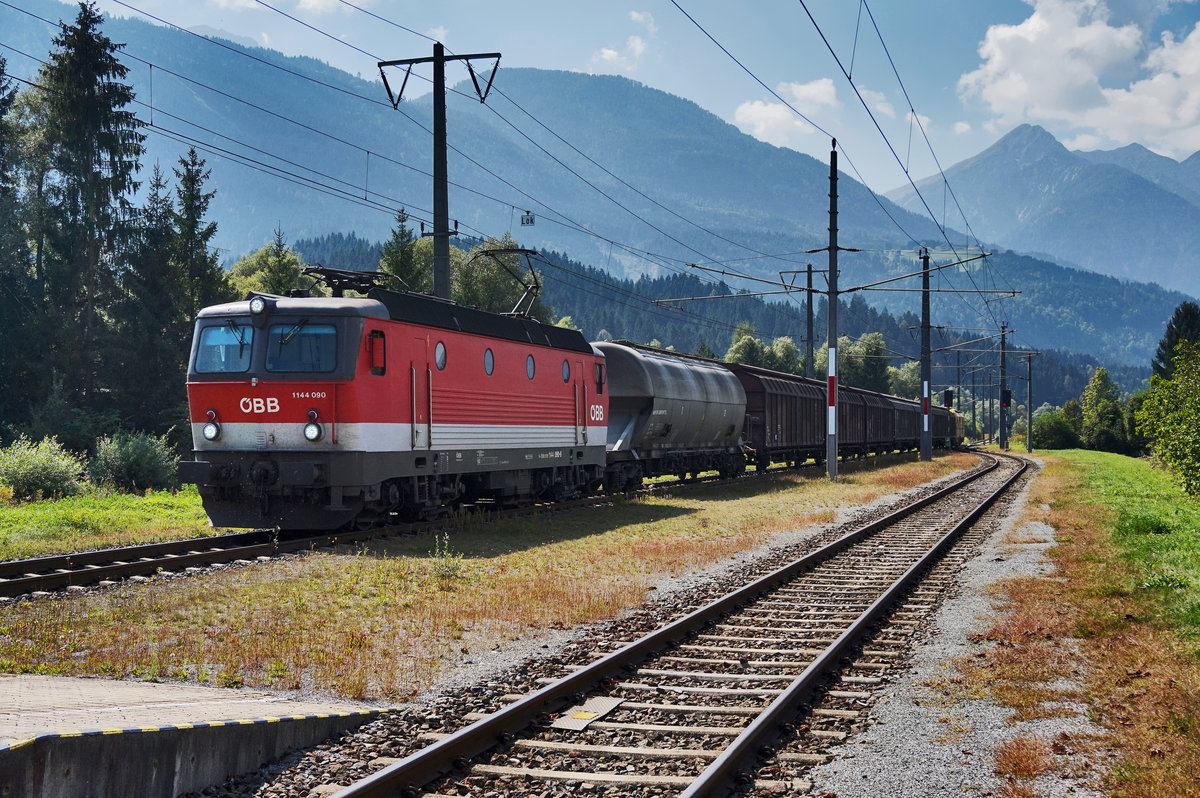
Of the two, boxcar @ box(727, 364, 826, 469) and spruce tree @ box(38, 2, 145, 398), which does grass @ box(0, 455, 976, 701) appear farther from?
spruce tree @ box(38, 2, 145, 398)

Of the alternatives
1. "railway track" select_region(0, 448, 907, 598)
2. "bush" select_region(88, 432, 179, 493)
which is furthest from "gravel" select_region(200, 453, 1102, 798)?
"bush" select_region(88, 432, 179, 493)

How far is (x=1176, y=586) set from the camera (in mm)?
11867

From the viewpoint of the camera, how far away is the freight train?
15.8m

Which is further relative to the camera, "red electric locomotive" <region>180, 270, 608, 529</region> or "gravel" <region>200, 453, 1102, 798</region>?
"red electric locomotive" <region>180, 270, 608, 529</region>

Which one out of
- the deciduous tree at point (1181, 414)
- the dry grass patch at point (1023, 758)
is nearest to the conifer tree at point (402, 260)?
the deciduous tree at point (1181, 414)

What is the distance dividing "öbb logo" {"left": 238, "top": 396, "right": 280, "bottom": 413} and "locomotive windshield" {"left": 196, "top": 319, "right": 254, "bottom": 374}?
0.49m

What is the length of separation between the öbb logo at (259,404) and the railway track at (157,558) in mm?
2064

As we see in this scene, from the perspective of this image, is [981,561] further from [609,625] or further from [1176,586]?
[609,625]

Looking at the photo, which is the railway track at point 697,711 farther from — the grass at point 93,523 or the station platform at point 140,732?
the grass at point 93,523

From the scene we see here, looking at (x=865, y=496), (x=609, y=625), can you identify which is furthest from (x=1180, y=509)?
(x=609, y=625)

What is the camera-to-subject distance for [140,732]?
18.2 feet

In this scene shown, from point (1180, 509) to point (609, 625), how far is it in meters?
16.9

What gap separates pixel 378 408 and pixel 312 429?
108 cm

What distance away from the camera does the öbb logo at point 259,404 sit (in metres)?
16.0
